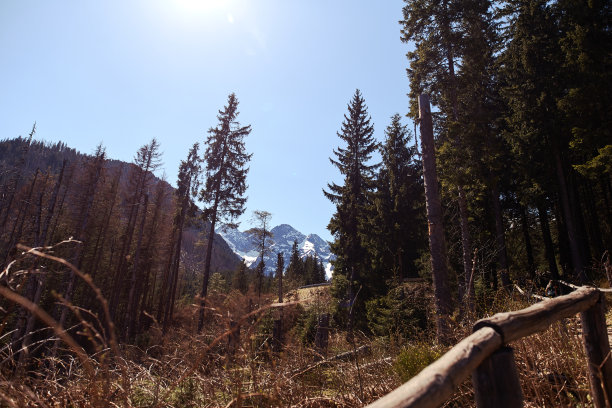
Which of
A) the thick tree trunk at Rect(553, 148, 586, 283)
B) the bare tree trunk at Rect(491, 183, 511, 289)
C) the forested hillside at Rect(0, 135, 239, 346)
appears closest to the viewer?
the bare tree trunk at Rect(491, 183, 511, 289)

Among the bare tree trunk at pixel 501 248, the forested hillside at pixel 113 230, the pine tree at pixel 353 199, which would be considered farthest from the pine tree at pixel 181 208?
the bare tree trunk at pixel 501 248

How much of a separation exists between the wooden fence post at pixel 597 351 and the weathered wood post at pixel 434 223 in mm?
4069

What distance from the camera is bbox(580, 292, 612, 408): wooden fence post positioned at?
2461mm

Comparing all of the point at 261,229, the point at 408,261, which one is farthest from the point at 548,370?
the point at 261,229

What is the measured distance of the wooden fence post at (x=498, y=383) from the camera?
1503mm

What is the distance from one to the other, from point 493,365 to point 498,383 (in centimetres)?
9

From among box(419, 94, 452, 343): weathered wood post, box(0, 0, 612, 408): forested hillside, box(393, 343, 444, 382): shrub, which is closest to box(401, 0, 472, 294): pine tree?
box(0, 0, 612, 408): forested hillside

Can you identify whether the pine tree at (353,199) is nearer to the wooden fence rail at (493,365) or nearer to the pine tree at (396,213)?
the pine tree at (396,213)

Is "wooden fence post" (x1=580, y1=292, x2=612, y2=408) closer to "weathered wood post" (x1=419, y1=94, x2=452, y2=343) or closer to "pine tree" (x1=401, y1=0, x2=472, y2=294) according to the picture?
"weathered wood post" (x1=419, y1=94, x2=452, y2=343)

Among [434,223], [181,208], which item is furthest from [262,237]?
[434,223]

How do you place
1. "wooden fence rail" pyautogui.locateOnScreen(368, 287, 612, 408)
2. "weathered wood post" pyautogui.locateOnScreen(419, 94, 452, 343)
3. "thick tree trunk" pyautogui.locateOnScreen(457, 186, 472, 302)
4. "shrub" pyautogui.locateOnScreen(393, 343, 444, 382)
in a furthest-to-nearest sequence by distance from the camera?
1. "thick tree trunk" pyautogui.locateOnScreen(457, 186, 472, 302)
2. "weathered wood post" pyautogui.locateOnScreen(419, 94, 452, 343)
3. "shrub" pyautogui.locateOnScreen(393, 343, 444, 382)
4. "wooden fence rail" pyautogui.locateOnScreen(368, 287, 612, 408)

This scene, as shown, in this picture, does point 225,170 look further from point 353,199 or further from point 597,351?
point 597,351

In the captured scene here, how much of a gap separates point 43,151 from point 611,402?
5763 inches

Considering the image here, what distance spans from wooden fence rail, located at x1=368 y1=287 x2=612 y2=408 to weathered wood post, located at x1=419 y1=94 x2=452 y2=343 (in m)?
4.30
